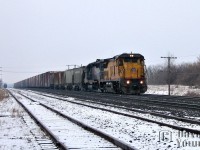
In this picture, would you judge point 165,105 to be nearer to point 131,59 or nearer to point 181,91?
point 131,59

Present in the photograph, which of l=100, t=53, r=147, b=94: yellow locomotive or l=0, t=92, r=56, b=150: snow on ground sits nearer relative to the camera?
l=0, t=92, r=56, b=150: snow on ground

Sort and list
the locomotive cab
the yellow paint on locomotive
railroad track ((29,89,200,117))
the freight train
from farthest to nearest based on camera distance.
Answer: the yellow paint on locomotive
the freight train
the locomotive cab
railroad track ((29,89,200,117))

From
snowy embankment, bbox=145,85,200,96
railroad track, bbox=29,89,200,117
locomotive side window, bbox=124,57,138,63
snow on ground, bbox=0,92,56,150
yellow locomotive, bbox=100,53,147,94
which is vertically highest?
locomotive side window, bbox=124,57,138,63

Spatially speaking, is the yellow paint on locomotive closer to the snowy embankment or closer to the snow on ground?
the snowy embankment

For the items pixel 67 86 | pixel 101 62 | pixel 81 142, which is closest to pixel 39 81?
pixel 67 86

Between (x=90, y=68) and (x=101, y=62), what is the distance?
565 centimetres

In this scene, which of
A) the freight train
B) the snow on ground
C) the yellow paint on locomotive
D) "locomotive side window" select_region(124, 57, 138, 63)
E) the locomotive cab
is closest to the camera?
the snow on ground

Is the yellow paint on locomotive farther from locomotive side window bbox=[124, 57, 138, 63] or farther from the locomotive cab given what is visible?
locomotive side window bbox=[124, 57, 138, 63]

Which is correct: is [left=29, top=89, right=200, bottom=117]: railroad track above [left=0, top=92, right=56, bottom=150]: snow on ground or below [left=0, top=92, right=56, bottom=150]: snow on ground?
above

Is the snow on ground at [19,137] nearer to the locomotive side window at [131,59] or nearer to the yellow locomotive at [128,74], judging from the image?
the yellow locomotive at [128,74]

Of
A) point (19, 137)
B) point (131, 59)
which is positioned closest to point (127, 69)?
point (131, 59)

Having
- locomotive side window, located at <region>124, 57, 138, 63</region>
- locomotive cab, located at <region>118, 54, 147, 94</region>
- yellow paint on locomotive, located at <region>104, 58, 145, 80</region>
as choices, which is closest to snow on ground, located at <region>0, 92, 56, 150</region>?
locomotive cab, located at <region>118, 54, 147, 94</region>

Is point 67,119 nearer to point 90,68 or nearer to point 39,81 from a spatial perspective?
point 90,68

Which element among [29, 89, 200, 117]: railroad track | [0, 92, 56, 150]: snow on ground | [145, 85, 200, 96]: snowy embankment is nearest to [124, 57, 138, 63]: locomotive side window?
[145, 85, 200, 96]: snowy embankment
